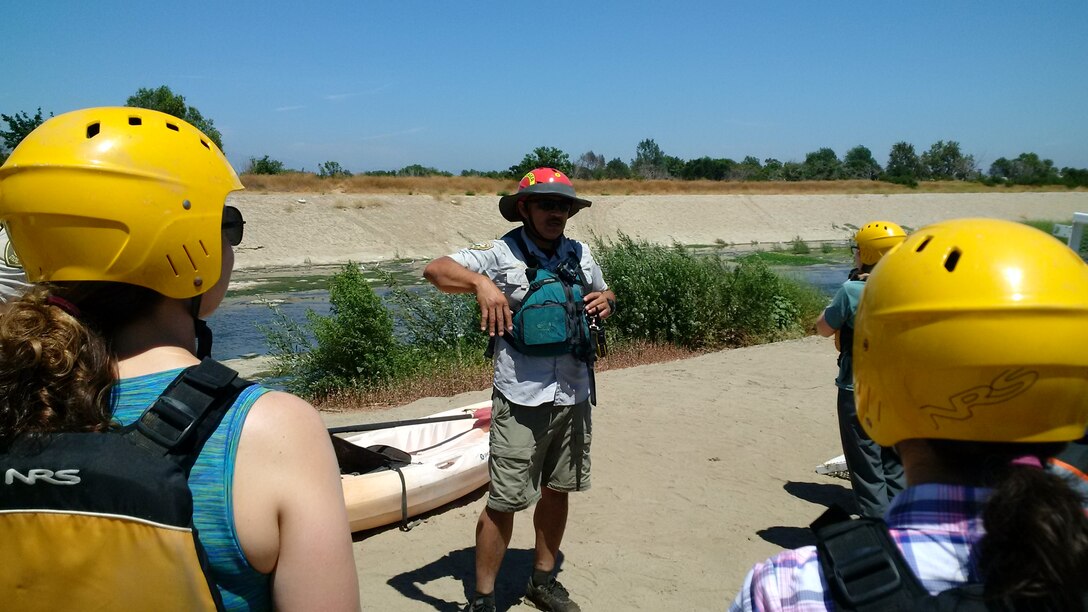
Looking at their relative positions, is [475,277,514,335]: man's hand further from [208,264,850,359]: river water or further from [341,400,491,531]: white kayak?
[208,264,850,359]: river water

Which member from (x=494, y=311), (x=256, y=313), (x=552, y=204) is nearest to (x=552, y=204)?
(x=552, y=204)

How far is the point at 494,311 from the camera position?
361 centimetres

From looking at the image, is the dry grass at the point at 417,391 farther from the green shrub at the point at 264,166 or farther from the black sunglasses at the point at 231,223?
the green shrub at the point at 264,166

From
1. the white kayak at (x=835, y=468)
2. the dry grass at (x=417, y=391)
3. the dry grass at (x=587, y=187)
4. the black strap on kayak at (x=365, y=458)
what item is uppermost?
the dry grass at (x=587, y=187)

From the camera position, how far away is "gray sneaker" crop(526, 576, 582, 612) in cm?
415

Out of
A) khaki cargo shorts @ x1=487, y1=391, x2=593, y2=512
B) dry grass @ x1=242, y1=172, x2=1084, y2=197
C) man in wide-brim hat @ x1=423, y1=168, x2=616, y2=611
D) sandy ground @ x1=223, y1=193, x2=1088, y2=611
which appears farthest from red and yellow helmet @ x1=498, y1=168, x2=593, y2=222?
dry grass @ x1=242, y1=172, x2=1084, y2=197

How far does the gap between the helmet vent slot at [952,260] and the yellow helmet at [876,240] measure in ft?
11.7

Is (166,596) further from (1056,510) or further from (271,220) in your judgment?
(271,220)

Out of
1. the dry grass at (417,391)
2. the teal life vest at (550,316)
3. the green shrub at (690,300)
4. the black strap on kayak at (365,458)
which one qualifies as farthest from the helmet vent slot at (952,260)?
the green shrub at (690,300)

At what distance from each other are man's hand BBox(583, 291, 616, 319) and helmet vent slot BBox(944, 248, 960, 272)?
8.78 feet

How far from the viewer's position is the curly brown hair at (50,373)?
137cm

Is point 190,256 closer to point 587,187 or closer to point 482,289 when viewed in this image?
point 482,289

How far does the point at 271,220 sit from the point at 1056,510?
1471 inches

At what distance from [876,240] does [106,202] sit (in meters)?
4.36
